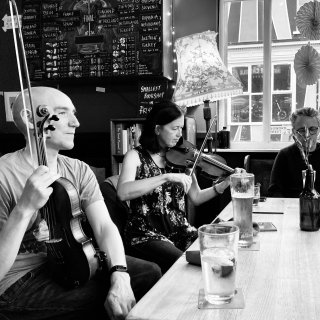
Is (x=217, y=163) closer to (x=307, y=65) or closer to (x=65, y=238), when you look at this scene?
(x=65, y=238)

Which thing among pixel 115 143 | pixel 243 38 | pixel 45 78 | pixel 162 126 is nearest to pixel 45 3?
pixel 45 78

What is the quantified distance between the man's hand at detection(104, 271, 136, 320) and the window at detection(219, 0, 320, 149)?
2940mm

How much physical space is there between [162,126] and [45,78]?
85.0 inches

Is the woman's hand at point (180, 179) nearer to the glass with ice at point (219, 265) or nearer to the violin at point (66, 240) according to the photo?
the violin at point (66, 240)

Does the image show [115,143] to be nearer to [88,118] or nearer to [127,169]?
[88,118]

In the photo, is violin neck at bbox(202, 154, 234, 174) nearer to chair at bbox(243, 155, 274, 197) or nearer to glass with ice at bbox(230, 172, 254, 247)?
glass with ice at bbox(230, 172, 254, 247)

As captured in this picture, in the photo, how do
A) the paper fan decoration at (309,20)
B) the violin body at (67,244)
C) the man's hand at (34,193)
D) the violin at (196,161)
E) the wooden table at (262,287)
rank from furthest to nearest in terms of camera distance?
the paper fan decoration at (309,20)
the violin at (196,161)
the violin body at (67,244)
the man's hand at (34,193)
the wooden table at (262,287)

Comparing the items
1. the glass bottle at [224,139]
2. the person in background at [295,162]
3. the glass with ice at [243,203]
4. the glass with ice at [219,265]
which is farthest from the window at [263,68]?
the glass with ice at [219,265]

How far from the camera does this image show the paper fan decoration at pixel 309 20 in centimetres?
353

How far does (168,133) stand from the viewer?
2.23m

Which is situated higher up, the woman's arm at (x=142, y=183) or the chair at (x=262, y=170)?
the woman's arm at (x=142, y=183)

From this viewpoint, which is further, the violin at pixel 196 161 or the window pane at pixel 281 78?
the window pane at pixel 281 78

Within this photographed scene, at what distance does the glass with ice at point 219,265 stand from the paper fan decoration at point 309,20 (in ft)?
10.3

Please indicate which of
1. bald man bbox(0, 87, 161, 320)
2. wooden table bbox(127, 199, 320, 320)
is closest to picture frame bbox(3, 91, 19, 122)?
bald man bbox(0, 87, 161, 320)
